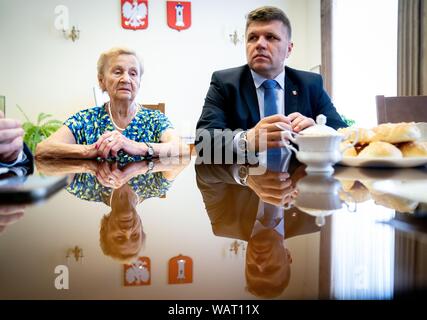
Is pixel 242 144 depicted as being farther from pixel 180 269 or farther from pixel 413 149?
pixel 180 269

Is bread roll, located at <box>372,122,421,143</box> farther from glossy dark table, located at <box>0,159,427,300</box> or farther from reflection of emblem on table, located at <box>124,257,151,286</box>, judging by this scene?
reflection of emblem on table, located at <box>124,257,151,286</box>

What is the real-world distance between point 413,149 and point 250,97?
96cm

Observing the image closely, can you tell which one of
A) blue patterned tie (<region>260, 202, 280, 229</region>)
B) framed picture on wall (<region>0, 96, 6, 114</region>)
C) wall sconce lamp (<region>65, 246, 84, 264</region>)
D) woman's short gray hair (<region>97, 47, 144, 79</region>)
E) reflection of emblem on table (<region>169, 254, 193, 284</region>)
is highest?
framed picture on wall (<region>0, 96, 6, 114</region>)

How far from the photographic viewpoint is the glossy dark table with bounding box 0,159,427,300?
0.78ft

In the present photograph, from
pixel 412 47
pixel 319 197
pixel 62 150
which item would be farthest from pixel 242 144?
pixel 412 47

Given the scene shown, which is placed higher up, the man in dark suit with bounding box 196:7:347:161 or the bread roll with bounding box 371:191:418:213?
the man in dark suit with bounding box 196:7:347:161

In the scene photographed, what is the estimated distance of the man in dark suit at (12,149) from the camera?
2.67 feet

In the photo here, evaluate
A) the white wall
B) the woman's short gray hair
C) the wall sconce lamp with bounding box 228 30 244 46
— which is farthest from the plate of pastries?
the wall sconce lamp with bounding box 228 30 244 46

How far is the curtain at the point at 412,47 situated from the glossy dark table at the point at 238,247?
12.5ft

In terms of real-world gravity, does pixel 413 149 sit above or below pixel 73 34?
below

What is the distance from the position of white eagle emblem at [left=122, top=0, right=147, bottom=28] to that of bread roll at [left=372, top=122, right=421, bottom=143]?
509 cm

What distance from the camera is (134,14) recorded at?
211 inches
